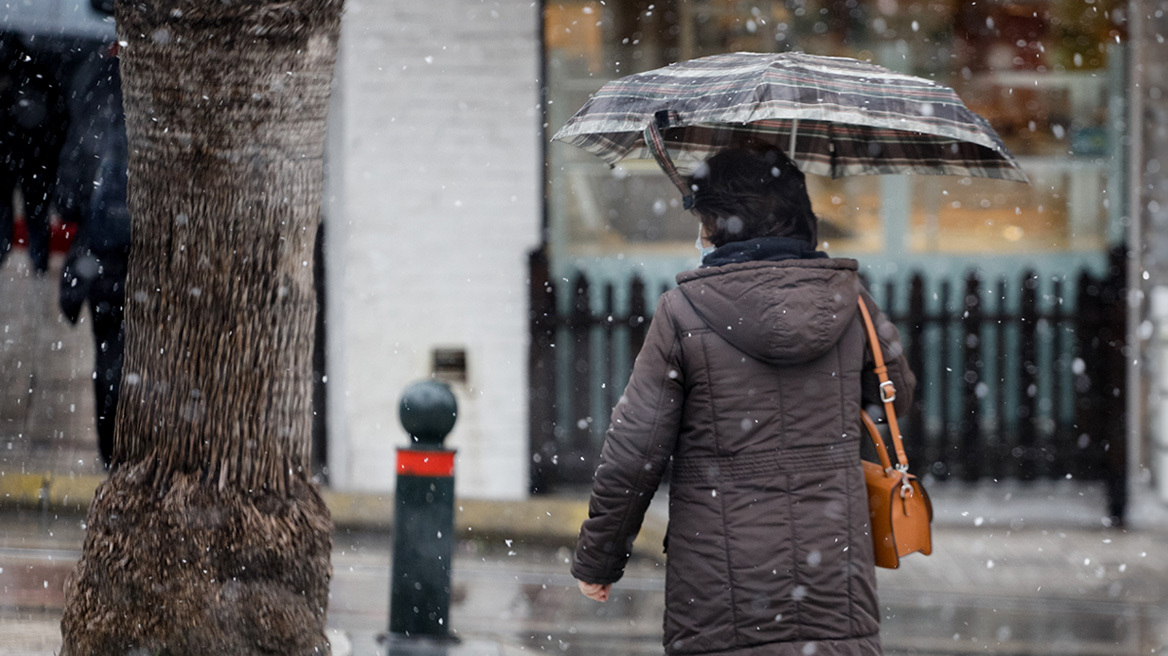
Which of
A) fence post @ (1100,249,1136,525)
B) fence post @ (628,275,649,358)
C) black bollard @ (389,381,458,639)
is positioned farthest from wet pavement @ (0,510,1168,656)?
fence post @ (628,275,649,358)

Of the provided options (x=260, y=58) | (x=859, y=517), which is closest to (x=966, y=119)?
(x=859, y=517)

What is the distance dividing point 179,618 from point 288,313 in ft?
3.01

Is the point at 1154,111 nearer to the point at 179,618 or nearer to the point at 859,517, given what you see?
the point at 859,517

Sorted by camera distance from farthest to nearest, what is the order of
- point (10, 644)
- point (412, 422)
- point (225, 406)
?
point (10, 644) → point (412, 422) → point (225, 406)

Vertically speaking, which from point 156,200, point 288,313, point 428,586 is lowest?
point 428,586

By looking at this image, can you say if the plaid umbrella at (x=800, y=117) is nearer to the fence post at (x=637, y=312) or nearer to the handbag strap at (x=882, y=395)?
the handbag strap at (x=882, y=395)

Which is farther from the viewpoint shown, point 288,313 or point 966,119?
point 288,313

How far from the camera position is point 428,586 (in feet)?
13.6

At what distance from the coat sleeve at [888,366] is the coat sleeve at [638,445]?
50 cm

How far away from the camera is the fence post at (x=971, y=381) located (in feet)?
22.9

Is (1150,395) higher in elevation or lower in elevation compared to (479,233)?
lower

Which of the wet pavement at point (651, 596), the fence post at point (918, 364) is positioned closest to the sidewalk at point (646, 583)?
the wet pavement at point (651, 596)

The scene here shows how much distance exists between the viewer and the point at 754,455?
2674mm

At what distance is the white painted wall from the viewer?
695 cm
